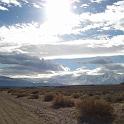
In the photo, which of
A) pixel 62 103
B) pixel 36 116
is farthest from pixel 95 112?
pixel 62 103

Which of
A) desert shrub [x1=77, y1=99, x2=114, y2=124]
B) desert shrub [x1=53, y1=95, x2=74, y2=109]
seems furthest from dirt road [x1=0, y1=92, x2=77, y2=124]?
desert shrub [x1=53, y1=95, x2=74, y2=109]

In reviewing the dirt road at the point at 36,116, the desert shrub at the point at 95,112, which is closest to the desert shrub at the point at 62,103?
the dirt road at the point at 36,116

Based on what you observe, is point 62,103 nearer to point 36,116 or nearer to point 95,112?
point 36,116

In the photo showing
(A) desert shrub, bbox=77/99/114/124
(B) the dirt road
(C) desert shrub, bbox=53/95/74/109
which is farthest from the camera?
(C) desert shrub, bbox=53/95/74/109

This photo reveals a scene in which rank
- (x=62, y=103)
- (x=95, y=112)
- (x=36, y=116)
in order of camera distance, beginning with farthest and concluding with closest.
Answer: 1. (x=62, y=103)
2. (x=36, y=116)
3. (x=95, y=112)

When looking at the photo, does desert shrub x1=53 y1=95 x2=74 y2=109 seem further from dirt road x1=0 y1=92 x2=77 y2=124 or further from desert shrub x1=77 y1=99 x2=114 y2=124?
desert shrub x1=77 y1=99 x2=114 y2=124

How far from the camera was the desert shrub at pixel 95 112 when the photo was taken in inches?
926

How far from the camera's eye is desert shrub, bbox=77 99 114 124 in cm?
2353

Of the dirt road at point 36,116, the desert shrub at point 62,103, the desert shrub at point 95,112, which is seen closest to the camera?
the desert shrub at point 95,112

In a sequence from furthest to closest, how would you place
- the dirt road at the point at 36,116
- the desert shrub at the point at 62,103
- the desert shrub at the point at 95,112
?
the desert shrub at the point at 62,103, the dirt road at the point at 36,116, the desert shrub at the point at 95,112

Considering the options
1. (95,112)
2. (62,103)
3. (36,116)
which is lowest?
(36,116)

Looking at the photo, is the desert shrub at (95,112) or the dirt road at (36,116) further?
the dirt road at (36,116)

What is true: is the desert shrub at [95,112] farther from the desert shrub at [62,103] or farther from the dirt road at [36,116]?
the desert shrub at [62,103]

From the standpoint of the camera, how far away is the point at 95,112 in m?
24.6
